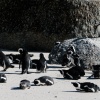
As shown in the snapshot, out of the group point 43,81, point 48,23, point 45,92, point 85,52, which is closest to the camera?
point 45,92

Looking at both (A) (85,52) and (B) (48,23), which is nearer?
(A) (85,52)

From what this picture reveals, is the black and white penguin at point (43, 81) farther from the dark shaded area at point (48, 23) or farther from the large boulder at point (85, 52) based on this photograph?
the dark shaded area at point (48, 23)

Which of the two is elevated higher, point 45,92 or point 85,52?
point 85,52

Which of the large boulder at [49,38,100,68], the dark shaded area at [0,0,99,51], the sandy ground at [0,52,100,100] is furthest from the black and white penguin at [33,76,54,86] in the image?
the dark shaded area at [0,0,99,51]

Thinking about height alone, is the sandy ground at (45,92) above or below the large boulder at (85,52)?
below

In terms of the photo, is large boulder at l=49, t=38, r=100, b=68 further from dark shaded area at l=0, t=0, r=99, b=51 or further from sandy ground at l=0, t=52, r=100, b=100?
dark shaded area at l=0, t=0, r=99, b=51

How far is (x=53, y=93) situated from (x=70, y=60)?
546 centimetres

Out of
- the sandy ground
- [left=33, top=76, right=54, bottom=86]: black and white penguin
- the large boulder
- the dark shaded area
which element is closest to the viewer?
the sandy ground

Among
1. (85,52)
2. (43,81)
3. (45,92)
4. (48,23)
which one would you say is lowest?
(45,92)

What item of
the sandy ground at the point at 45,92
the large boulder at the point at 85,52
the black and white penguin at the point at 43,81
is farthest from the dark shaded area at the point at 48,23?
the black and white penguin at the point at 43,81

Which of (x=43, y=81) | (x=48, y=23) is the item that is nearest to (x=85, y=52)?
(x=43, y=81)

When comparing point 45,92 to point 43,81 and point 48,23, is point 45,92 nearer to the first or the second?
point 43,81

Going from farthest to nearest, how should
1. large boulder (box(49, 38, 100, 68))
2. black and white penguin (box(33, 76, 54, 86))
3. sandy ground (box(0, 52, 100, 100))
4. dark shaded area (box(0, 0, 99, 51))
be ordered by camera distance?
dark shaded area (box(0, 0, 99, 51)), large boulder (box(49, 38, 100, 68)), black and white penguin (box(33, 76, 54, 86)), sandy ground (box(0, 52, 100, 100))

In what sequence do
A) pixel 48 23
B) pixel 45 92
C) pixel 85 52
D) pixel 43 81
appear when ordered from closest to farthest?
pixel 45 92 → pixel 43 81 → pixel 85 52 → pixel 48 23
